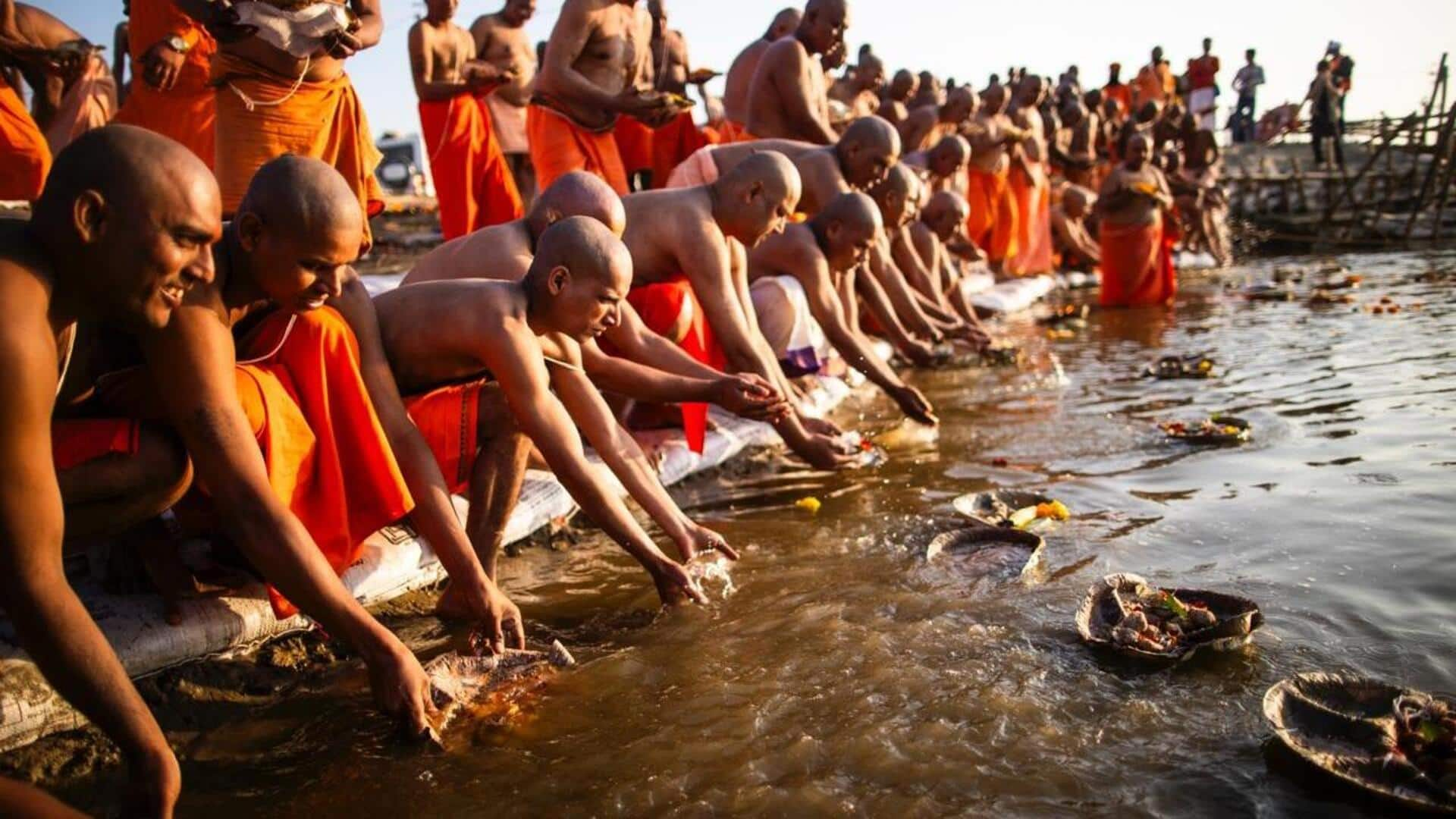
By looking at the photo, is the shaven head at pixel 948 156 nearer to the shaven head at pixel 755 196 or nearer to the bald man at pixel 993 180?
the bald man at pixel 993 180

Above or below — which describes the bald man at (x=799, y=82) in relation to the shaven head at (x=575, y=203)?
above

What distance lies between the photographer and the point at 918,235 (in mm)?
8453

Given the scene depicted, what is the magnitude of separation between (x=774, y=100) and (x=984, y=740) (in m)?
5.62

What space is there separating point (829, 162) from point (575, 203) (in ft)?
8.26

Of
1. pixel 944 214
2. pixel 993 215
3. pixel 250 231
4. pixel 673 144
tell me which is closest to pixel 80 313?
pixel 250 231

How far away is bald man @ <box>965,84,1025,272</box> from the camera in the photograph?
12.1 m

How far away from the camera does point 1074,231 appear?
14.7 meters

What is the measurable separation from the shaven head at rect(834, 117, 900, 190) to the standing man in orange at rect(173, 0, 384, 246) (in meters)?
2.72

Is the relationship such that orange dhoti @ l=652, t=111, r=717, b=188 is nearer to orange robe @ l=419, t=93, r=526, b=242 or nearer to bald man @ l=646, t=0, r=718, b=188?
bald man @ l=646, t=0, r=718, b=188

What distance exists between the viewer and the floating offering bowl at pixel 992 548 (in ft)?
11.2

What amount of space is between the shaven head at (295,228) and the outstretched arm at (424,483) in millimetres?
410

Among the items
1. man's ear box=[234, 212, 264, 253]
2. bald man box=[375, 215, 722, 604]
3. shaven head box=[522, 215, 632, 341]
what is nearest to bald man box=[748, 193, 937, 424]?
bald man box=[375, 215, 722, 604]

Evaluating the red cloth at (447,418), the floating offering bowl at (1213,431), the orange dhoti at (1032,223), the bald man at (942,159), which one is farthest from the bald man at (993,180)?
the red cloth at (447,418)

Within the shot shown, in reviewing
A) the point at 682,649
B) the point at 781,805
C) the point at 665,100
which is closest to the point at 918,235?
the point at 665,100
